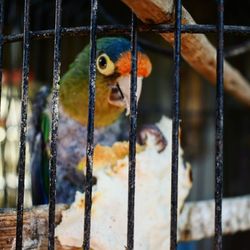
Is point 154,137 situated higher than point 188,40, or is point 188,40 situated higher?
point 188,40

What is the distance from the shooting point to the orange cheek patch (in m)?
0.97

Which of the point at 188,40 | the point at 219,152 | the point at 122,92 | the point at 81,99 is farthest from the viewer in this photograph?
the point at 81,99

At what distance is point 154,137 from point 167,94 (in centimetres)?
268

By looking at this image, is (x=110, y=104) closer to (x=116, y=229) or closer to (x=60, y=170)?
(x=60, y=170)

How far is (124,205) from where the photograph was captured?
0.78m

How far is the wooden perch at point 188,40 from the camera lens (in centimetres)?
60

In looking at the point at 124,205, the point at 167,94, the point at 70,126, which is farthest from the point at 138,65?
the point at 167,94

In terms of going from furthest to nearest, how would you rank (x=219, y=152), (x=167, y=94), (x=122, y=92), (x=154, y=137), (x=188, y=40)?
(x=167, y=94) → (x=122, y=92) → (x=154, y=137) → (x=188, y=40) → (x=219, y=152)

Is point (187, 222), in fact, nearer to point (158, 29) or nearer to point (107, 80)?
point (107, 80)

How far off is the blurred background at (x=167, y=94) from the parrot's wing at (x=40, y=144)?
512 mm

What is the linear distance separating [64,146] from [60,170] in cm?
7

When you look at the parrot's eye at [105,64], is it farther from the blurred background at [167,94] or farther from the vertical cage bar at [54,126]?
the blurred background at [167,94]

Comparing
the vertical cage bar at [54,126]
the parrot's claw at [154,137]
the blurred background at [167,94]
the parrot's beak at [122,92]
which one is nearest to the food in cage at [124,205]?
the parrot's claw at [154,137]

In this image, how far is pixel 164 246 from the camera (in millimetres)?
809
